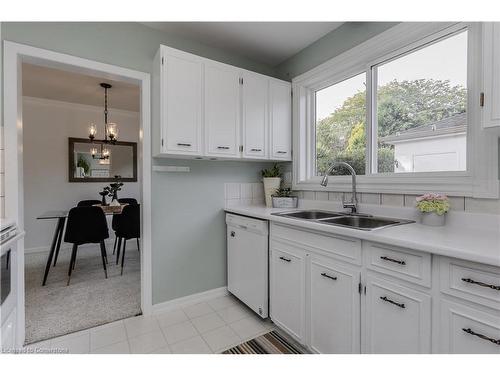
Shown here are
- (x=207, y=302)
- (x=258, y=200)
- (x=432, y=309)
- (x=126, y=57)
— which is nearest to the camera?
(x=432, y=309)

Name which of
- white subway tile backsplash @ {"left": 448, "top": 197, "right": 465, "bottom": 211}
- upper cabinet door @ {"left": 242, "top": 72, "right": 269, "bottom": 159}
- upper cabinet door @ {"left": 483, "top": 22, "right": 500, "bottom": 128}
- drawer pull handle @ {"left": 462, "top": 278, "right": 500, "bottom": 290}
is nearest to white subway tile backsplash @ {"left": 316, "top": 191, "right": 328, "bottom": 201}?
upper cabinet door @ {"left": 242, "top": 72, "right": 269, "bottom": 159}

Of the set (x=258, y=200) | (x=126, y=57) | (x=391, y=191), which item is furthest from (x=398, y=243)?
(x=126, y=57)

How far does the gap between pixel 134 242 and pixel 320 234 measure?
400cm

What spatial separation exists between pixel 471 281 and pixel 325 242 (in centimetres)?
66

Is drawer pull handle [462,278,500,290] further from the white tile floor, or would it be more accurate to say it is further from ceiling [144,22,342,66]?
ceiling [144,22,342,66]

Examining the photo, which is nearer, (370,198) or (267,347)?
(267,347)

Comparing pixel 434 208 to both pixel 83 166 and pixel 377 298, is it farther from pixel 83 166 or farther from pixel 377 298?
pixel 83 166

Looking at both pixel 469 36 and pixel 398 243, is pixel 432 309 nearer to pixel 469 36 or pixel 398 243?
pixel 398 243

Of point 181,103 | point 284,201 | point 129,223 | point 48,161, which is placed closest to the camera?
point 181,103

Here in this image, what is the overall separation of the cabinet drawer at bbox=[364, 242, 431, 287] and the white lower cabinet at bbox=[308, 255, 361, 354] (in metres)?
0.12

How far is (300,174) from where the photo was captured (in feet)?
8.46

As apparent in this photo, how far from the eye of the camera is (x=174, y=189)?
2271mm

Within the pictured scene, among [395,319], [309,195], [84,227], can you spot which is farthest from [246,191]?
[84,227]

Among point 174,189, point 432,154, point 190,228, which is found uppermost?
point 432,154
